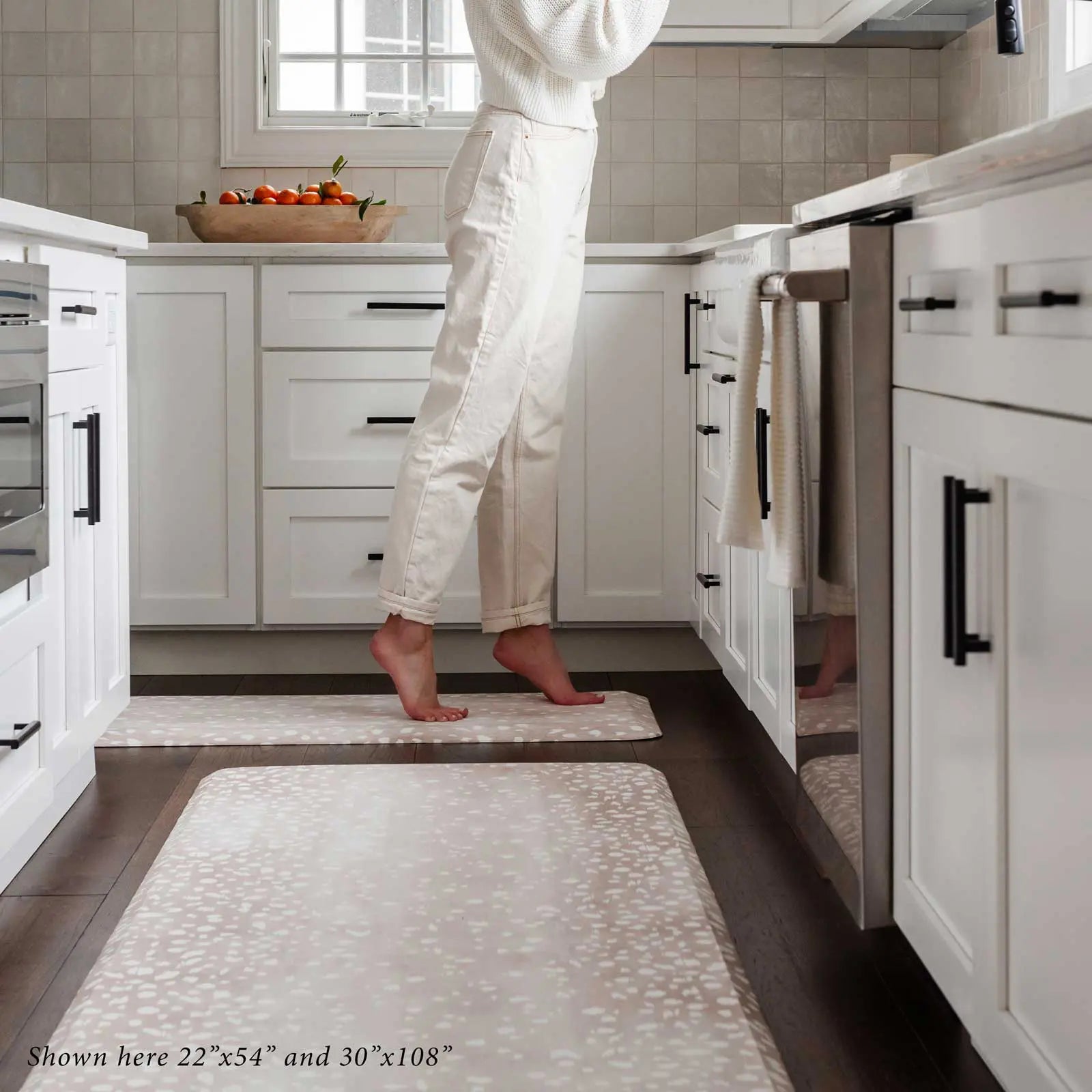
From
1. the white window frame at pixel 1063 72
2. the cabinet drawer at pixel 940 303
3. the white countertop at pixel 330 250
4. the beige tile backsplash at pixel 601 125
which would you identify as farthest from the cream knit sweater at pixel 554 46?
the cabinet drawer at pixel 940 303

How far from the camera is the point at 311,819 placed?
212 centimetres

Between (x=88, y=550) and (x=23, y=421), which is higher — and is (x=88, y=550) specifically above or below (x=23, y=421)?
below

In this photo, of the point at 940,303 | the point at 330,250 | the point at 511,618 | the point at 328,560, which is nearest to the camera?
the point at 940,303

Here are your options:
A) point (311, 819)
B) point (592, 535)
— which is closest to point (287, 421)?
point (592, 535)

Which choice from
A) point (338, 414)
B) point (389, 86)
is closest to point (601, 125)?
point (389, 86)

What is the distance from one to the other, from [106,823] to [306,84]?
2272 mm

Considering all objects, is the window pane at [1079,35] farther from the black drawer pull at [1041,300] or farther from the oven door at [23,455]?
the oven door at [23,455]

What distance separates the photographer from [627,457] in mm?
3088

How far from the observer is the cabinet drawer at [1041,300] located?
99 cm

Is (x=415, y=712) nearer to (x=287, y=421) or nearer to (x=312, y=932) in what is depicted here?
(x=287, y=421)

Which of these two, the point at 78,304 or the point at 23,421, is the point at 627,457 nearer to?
the point at 78,304

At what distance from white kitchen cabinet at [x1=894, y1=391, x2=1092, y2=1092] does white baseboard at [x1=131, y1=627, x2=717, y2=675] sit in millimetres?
1748

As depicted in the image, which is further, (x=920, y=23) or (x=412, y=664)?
(x=920, y=23)

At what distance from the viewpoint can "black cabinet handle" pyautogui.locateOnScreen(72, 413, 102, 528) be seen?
2178mm
